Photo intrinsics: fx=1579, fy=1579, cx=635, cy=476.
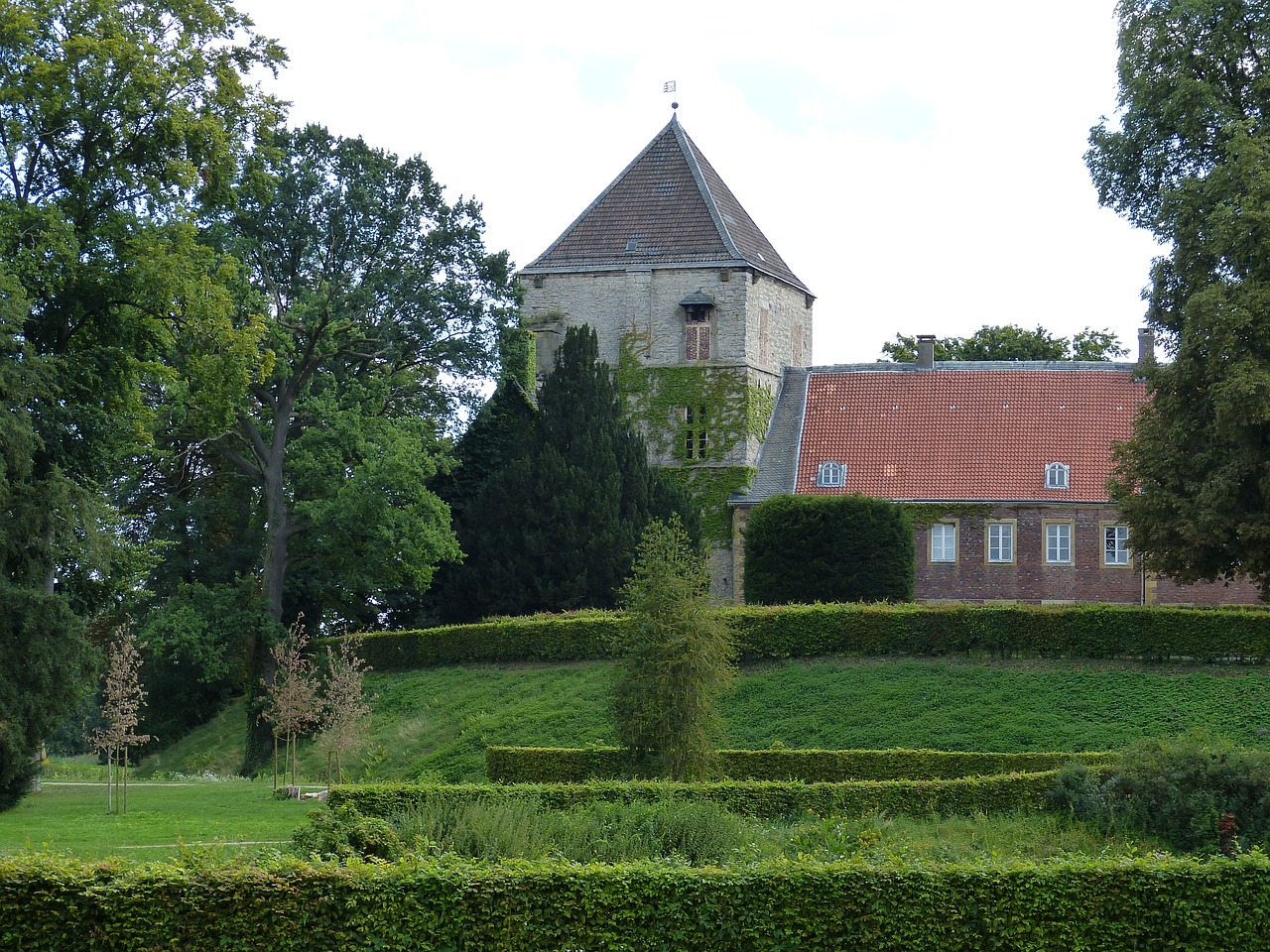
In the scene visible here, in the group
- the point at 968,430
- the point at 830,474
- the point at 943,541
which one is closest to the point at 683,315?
the point at 830,474

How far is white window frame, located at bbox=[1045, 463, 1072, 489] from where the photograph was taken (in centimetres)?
4128

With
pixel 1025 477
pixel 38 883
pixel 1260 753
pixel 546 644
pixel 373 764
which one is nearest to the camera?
pixel 38 883

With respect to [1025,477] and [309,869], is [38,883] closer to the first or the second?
[309,869]

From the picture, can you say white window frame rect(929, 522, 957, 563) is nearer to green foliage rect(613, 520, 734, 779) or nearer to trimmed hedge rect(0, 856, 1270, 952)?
green foliage rect(613, 520, 734, 779)

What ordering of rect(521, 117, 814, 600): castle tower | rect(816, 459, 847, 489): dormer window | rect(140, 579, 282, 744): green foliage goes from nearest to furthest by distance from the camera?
rect(140, 579, 282, 744): green foliage < rect(816, 459, 847, 489): dormer window < rect(521, 117, 814, 600): castle tower

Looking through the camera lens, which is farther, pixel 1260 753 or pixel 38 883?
pixel 1260 753

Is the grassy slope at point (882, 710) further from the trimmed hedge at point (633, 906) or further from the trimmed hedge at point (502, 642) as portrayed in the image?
the trimmed hedge at point (633, 906)

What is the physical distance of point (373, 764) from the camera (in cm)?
2942

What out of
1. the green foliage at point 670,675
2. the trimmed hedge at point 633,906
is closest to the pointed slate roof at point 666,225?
the green foliage at point 670,675

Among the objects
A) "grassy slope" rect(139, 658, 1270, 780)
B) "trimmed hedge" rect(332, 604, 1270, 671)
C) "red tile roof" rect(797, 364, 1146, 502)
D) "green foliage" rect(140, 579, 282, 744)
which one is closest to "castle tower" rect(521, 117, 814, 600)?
"red tile roof" rect(797, 364, 1146, 502)

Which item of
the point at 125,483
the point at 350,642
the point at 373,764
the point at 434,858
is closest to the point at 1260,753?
the point at 434,858

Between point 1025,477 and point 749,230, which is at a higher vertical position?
A: point 749,230

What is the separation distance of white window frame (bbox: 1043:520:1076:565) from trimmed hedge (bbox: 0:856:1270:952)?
28707 mm

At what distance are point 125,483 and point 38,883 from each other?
28.5m
